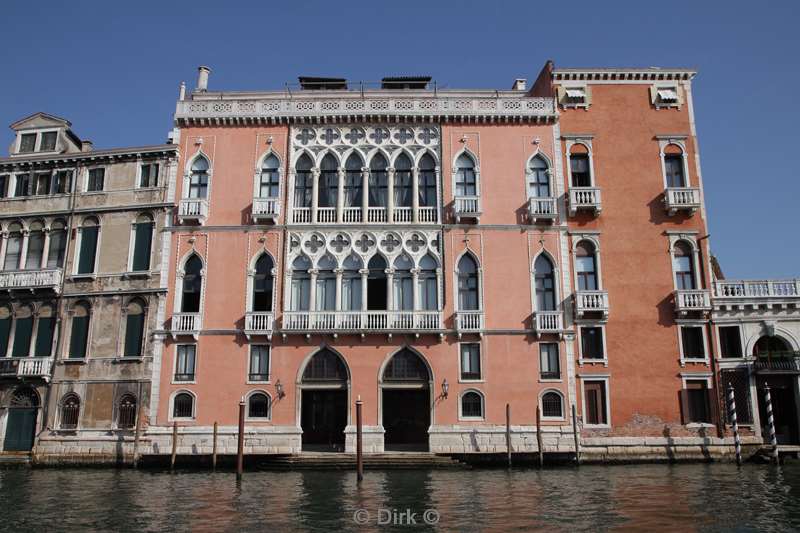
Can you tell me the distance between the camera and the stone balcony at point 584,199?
22.7 meters

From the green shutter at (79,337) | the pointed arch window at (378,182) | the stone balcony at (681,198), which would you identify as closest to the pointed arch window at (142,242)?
the green shutter at (79,337)

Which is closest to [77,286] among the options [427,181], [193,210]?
[193,210]

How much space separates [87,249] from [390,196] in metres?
11.1

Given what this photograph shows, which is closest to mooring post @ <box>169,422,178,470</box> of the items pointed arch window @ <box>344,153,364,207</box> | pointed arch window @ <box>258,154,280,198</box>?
pointed arch window @ <box>258,154,280,198</box>

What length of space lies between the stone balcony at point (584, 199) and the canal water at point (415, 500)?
8643 mm

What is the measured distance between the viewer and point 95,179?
24109 mm

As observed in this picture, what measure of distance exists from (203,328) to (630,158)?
1616 cm

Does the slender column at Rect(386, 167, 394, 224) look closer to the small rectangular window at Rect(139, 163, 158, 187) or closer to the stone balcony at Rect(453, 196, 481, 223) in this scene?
the stone balcony at Rect(453, 196, 481, 223)

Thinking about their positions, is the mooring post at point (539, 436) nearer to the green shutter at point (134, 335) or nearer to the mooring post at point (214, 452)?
the mooring post at point (214, 452)

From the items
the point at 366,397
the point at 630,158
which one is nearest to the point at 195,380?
the point at 366,397

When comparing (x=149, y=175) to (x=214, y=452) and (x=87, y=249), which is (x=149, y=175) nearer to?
(x=87, y=249)

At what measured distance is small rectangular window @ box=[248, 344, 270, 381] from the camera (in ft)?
71.7

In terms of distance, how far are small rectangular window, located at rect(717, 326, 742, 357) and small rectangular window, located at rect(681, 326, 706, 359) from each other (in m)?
0.61

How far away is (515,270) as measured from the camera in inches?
885
